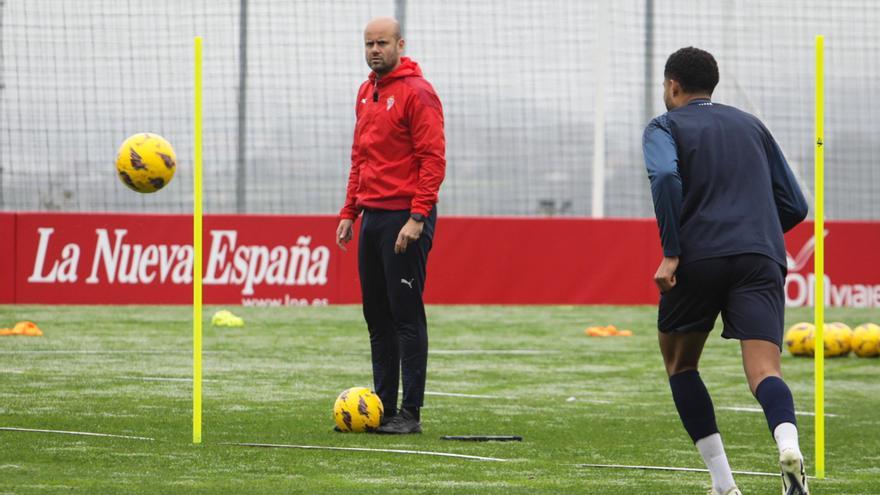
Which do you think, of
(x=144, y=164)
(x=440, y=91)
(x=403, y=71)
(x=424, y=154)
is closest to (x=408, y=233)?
(x=424, y=154)

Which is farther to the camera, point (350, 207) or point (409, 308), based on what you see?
point (350, 207)

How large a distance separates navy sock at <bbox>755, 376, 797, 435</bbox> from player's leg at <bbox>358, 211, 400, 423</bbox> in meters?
2.67

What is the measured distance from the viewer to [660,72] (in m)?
19.8

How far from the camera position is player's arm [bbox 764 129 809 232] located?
549 centimetres

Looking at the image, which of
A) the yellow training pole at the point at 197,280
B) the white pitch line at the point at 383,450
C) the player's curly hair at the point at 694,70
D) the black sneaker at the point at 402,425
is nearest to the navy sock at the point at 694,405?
the player's curly hair at the point at 694,70

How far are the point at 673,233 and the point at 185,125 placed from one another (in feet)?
45.0

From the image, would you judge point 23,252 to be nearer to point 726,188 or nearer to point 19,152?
point 19,152

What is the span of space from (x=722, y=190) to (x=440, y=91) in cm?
1396

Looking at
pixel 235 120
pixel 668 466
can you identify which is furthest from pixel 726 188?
pixel 235 120

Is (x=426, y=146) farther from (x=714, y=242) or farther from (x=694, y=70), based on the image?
(x=714, y=242)

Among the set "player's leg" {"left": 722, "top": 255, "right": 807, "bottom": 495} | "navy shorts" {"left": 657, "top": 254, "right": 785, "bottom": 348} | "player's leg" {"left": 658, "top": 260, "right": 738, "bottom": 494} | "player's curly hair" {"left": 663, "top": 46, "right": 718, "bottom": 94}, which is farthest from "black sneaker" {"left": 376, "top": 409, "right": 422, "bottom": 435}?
"player's curly hair" {"left": 663, "top": 46, "right": 718, "bottom": 94}

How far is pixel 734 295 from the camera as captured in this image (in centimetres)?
530

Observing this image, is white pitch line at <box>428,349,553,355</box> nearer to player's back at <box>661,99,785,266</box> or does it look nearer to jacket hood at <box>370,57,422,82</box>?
jacket hood at <box>370,57,422,82</box>

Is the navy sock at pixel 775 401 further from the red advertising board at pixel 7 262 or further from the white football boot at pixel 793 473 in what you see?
the red advertising board at pixel 7 262
